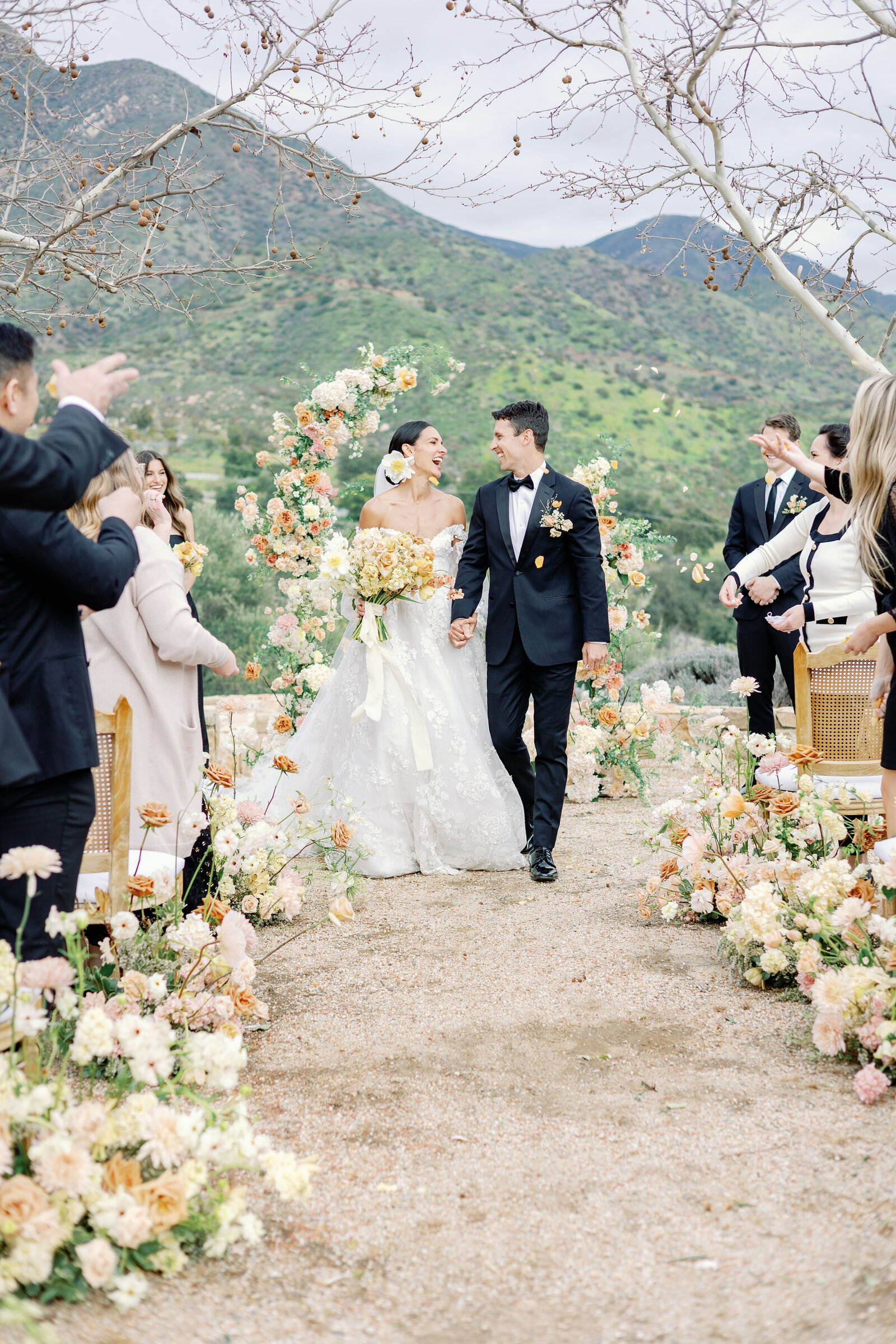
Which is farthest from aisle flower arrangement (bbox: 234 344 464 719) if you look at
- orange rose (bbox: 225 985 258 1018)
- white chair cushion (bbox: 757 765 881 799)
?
orange rose (bbox: 225 985 258 1018)

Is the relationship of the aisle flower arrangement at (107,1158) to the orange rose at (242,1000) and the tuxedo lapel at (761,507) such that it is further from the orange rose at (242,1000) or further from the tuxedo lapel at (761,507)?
the tuxedo lapel at (761,507)

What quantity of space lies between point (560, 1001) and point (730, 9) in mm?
4655

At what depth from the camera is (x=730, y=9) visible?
515cm

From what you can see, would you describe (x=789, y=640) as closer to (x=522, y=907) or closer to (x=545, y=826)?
(x=545, y=826)

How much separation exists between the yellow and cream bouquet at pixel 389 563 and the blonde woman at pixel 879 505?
2.31 m

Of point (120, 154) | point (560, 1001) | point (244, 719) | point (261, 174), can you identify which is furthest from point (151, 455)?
point (261, 174)

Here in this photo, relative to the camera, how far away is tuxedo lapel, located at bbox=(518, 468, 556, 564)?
5.22 m

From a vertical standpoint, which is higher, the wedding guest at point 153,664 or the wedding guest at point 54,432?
the wedding guest at point 54,432

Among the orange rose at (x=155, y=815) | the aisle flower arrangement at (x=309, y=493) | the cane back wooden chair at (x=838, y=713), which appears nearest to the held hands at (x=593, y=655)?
the cane back wooden chair at (x=838, y=713)

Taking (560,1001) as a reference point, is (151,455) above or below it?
above

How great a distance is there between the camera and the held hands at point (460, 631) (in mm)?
5422

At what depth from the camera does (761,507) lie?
635 centimetres

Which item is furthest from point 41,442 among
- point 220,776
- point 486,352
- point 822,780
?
point 486,352

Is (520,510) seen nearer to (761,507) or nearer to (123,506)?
(761,507)
